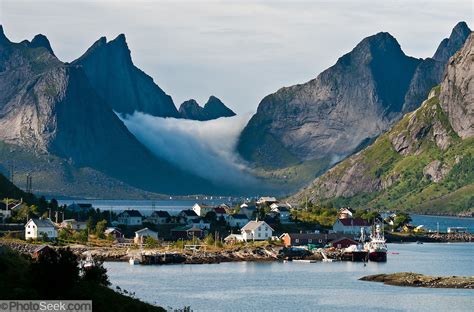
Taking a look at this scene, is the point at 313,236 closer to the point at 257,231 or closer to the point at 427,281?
the point at 257,231

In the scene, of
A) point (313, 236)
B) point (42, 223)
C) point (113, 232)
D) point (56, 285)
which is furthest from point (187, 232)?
point (56, 285)

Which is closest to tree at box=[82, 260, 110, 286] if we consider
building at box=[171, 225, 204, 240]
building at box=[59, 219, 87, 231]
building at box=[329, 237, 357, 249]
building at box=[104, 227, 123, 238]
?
building at box=[104, 227, 123, 238]

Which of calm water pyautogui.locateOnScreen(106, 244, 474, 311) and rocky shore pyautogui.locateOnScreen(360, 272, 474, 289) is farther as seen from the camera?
rocky shore pyautogui.locateOnScreen(360, 272, 474, 289)

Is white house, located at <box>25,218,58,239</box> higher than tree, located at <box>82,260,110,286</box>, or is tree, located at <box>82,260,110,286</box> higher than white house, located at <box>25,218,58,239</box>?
white house, located at <box>25,218,58,239</box>

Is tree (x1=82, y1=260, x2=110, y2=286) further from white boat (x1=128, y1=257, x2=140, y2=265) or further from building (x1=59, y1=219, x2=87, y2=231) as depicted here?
building (x1=59, y1=219, x2=87, y2=231)

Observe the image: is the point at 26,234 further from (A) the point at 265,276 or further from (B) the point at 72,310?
(B) the point at 72,310

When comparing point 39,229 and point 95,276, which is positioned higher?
point 39,229

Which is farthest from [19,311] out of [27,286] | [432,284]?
[432,284]
